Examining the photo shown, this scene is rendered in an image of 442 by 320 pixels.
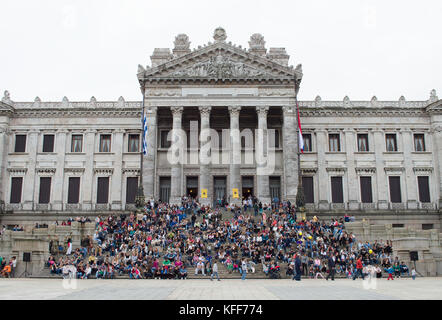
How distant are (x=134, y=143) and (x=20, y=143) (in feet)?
44.1

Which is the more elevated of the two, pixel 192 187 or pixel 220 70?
pixel 220 70

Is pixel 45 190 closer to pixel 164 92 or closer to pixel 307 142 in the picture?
pixel 164 92

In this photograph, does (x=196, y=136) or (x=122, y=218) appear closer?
(x=122, y=218)

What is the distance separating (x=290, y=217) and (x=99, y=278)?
1752 cm

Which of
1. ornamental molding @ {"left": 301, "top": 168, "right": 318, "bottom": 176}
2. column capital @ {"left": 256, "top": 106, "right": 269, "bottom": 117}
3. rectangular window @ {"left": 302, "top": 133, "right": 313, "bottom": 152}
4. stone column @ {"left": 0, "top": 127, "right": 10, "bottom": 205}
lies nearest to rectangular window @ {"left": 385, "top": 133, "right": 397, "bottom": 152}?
rectangular window @ {"left": 302, "top": 133, "right": 313, "bottom": 152}

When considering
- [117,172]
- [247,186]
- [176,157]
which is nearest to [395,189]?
[247,186]

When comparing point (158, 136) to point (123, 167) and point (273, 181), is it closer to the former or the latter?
point (123, 167)

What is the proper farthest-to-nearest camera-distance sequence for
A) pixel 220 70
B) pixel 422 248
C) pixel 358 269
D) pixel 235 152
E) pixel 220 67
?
pixel 220 67, pixel 220 70, pixel 235 152, pixel 422 248, pixel 358 269

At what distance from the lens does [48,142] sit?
2060 inches

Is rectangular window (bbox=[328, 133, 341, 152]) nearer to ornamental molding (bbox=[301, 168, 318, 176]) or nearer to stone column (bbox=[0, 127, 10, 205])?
ornamental molding (bbox=[301, 168, 318, 176])

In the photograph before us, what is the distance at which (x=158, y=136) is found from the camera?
50312 mm

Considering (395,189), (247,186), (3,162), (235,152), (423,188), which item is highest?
(235,152)

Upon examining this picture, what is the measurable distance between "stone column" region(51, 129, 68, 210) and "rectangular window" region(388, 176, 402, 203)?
124 ft
